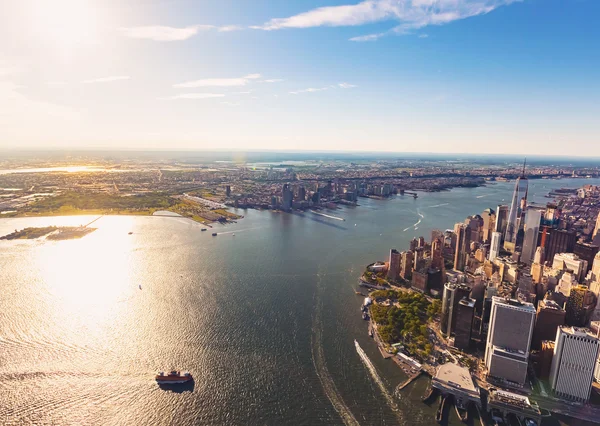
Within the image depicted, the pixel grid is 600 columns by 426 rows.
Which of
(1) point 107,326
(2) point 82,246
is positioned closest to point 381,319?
(1) point 107,326

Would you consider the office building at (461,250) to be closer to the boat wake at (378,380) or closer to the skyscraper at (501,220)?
the skyscraper at (501,220)

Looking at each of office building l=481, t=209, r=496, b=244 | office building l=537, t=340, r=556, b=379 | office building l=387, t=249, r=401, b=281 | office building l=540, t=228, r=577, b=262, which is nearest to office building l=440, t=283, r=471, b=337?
office building l=537, t=340, r=556, b=379

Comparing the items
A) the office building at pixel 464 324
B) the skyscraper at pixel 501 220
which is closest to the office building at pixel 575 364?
the office building at pixel 464 324

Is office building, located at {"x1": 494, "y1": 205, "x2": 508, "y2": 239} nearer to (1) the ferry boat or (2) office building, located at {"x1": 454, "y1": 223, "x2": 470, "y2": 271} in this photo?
(2) office building, located at {"x1": 454, "y1": 223, "x2": 470, "y2": 271}

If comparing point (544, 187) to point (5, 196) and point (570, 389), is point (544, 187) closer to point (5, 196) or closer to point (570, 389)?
point (570, 389)

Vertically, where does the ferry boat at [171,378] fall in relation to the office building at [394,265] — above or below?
below
